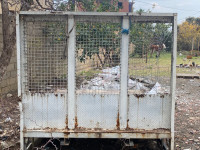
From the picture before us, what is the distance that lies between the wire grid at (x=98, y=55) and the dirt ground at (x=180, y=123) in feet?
4.47

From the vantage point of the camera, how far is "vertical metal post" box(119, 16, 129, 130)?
296 centimetres

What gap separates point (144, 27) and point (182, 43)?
24443mm

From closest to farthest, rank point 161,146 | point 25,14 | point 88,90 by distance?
point 25,14 → point 88,90 → point 161,146

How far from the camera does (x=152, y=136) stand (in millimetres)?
3119

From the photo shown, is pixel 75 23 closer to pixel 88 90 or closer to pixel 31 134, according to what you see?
pixel 88 90

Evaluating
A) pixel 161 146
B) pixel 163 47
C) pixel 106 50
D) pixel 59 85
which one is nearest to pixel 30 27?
pixel 59 85

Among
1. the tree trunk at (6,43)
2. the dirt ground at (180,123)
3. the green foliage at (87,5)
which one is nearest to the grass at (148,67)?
the dirt ground at (180,123)

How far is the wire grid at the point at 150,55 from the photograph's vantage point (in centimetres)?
305

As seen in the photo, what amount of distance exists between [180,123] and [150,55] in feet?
8.36

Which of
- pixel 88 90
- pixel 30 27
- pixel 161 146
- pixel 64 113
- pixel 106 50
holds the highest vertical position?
pixel 30 27

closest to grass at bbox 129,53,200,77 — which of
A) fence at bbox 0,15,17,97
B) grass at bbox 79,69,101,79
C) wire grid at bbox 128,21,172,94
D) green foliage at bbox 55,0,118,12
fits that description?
wire grid at bbox 128,21,172,94

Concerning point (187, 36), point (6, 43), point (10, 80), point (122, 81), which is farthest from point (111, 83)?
point (187, 36)

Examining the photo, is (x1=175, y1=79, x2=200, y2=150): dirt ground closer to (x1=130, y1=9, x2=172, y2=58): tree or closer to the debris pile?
the debris pile

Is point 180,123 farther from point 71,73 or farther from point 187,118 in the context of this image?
point 71,73
